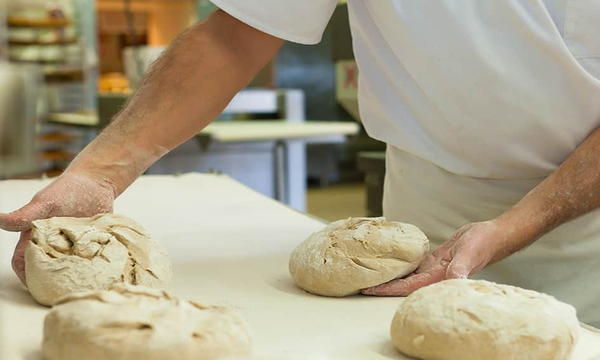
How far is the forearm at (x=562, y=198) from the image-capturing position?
116 cm

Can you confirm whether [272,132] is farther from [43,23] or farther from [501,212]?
[43,23]

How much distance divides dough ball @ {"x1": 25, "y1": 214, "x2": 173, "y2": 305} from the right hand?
6cm

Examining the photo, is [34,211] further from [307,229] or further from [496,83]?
[496,83]

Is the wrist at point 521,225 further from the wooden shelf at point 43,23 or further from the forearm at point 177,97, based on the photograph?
the wooden shelf at point 43,23

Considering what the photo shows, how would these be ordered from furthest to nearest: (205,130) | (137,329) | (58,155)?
(58,155) → (205,130) → (137,329)

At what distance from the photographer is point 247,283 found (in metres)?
1.12

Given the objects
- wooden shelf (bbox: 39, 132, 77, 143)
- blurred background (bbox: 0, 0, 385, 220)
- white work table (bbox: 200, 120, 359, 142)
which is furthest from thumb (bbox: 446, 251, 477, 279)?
wooden shelf (bbox: 39, 132, 77, 143)

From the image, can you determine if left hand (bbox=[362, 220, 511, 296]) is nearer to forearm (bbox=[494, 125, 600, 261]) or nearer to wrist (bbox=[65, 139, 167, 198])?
forearm (bbox=[494, 125, 600, 261])

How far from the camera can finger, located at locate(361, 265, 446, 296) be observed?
1026mm

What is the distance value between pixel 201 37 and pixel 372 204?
1.11 m

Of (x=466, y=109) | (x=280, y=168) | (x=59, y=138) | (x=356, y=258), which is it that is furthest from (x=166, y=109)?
(x=59, y=138)

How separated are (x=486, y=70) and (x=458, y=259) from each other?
→ 1.46 ft

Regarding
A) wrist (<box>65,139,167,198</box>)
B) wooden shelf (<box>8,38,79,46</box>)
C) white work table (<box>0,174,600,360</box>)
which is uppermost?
wooden shelf (<box>8,38,79,46</box>)

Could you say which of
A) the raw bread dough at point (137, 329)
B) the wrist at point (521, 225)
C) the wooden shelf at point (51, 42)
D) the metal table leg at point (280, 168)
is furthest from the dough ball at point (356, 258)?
the wooden shelf at point (51, 42)
